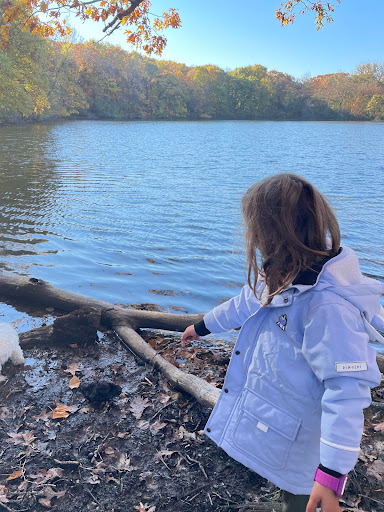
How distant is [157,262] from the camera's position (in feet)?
32.6

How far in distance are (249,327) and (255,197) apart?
0.71m

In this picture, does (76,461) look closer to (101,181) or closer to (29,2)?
(29,2)

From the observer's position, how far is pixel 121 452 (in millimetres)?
3475

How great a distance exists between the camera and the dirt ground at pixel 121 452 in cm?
300

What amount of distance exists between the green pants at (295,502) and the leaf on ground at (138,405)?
6.07ft

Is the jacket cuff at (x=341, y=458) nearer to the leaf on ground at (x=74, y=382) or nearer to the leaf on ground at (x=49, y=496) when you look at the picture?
the leaf on ground at (x=49, y=496)

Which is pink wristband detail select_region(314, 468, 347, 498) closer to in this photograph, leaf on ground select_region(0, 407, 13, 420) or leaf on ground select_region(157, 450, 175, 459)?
leaf on ground select_region(157, 450, 175, 459)

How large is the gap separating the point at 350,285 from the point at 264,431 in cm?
88

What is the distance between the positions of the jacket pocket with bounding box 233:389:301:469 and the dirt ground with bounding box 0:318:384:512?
98 cm

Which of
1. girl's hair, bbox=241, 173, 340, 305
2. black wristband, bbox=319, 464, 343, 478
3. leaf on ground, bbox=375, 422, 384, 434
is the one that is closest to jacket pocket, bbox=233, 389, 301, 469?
black wristband, bbox=319, 464, 343, 478

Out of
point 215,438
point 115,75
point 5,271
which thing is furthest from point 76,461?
point 115,75

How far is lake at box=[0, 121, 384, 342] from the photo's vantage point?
870 centimetres

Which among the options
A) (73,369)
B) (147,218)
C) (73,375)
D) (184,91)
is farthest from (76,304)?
(184,91)

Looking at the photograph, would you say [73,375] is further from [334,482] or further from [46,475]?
[334,482]
